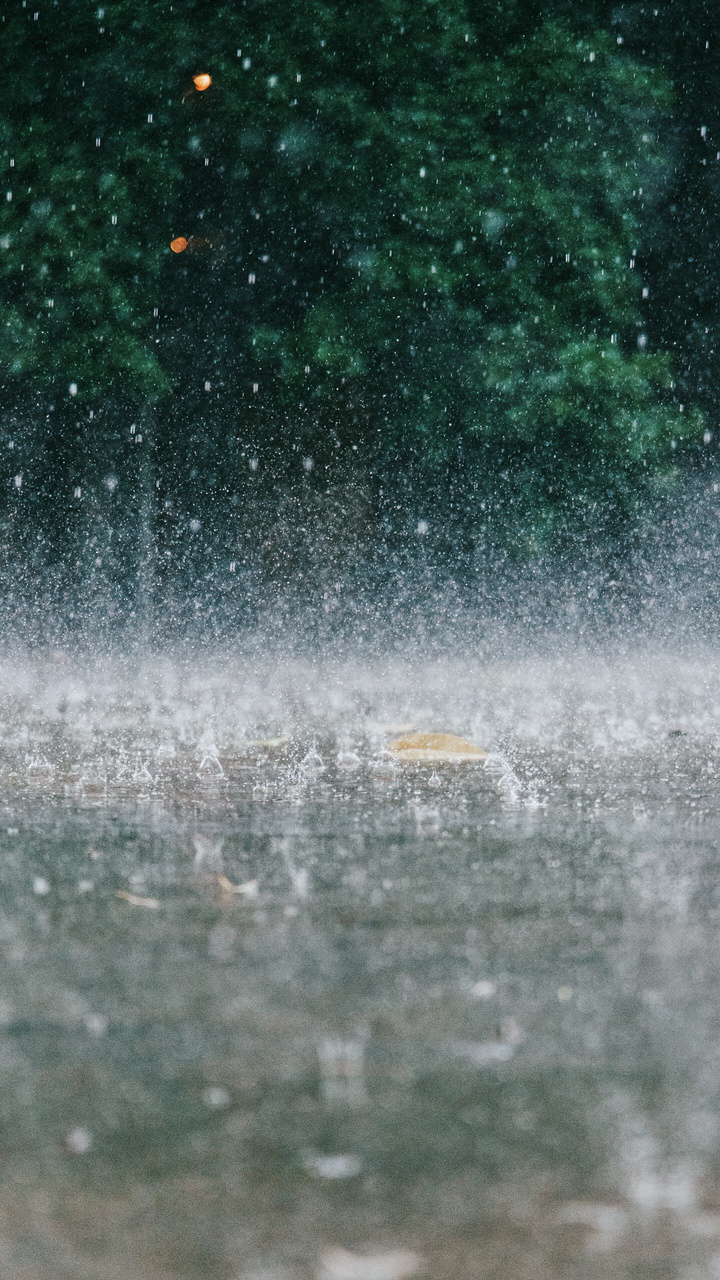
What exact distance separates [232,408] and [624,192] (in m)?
3.25

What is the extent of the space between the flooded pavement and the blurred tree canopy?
17.6ft

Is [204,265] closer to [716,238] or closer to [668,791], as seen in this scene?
[716,238]

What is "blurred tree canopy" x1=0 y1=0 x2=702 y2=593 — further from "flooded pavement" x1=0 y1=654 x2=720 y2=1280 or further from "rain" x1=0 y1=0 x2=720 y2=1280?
"flooded pavement" x1=0 y1=654 x2=720 y2=1280

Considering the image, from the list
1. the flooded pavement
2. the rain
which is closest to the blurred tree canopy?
the rain

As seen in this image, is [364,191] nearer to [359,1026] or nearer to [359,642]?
[359,642]

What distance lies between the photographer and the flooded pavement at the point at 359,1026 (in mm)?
1122

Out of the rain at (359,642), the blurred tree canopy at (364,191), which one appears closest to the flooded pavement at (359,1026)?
the rain at (359,642)

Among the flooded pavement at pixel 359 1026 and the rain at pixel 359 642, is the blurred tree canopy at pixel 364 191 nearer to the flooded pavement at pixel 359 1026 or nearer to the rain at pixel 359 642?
the rain at pixel 359 642

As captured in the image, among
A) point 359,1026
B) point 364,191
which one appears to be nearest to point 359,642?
point 364,191

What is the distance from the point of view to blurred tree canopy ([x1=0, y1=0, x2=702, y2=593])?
26.9 feet

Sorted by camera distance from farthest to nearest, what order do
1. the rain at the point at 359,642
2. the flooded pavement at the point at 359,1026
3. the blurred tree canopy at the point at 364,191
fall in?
the blurred tree canopy at the point at 364,191
the rain at the point at 359,642
the flooded pavement at the point at 359,1026

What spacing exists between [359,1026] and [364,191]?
24.7 ft

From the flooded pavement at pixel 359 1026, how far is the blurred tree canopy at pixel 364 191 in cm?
537

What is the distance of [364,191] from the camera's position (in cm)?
841
